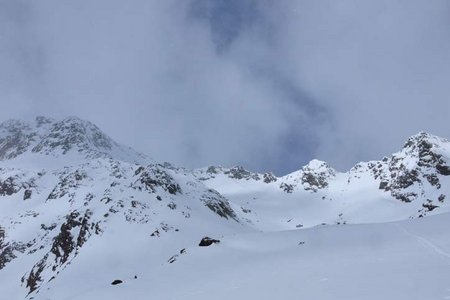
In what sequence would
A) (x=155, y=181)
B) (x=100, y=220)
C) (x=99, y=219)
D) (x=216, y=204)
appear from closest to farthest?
(x=100, y=220), (x=99, y=219), (x=155, y=181), (x=216, y=204)

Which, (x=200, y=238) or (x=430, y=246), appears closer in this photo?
(x=430, y=246)

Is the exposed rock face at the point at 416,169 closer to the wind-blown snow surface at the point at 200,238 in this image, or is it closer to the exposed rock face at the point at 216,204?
the wind-blown snow surface at the point at 200,238

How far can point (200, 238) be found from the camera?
70750mm

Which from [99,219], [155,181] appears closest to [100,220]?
[99,219]

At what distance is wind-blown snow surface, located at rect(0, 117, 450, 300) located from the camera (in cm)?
1920

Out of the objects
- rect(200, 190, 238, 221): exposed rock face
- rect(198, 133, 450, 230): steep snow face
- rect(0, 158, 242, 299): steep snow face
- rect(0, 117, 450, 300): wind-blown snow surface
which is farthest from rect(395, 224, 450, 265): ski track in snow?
rect(198, 133, 450, 230): steep snow face

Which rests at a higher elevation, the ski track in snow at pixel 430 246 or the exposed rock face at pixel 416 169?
the exposed rock face at pixel 416 169

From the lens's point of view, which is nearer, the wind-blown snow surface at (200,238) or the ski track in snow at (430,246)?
the wind-blown snow surface at (200,238)


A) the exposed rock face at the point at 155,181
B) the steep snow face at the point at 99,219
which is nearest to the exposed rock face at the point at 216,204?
the steep snow face at the point at 99,219

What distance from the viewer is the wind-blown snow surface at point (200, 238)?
63.0ft

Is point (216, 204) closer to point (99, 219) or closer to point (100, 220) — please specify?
point (99, 219)

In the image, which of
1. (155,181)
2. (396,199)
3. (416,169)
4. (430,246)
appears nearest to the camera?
(430,246)

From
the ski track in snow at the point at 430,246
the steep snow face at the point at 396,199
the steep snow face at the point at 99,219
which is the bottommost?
the ski track in snow at the point at 430,246

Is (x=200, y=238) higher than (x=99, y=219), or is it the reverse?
(x=99, y=219)
